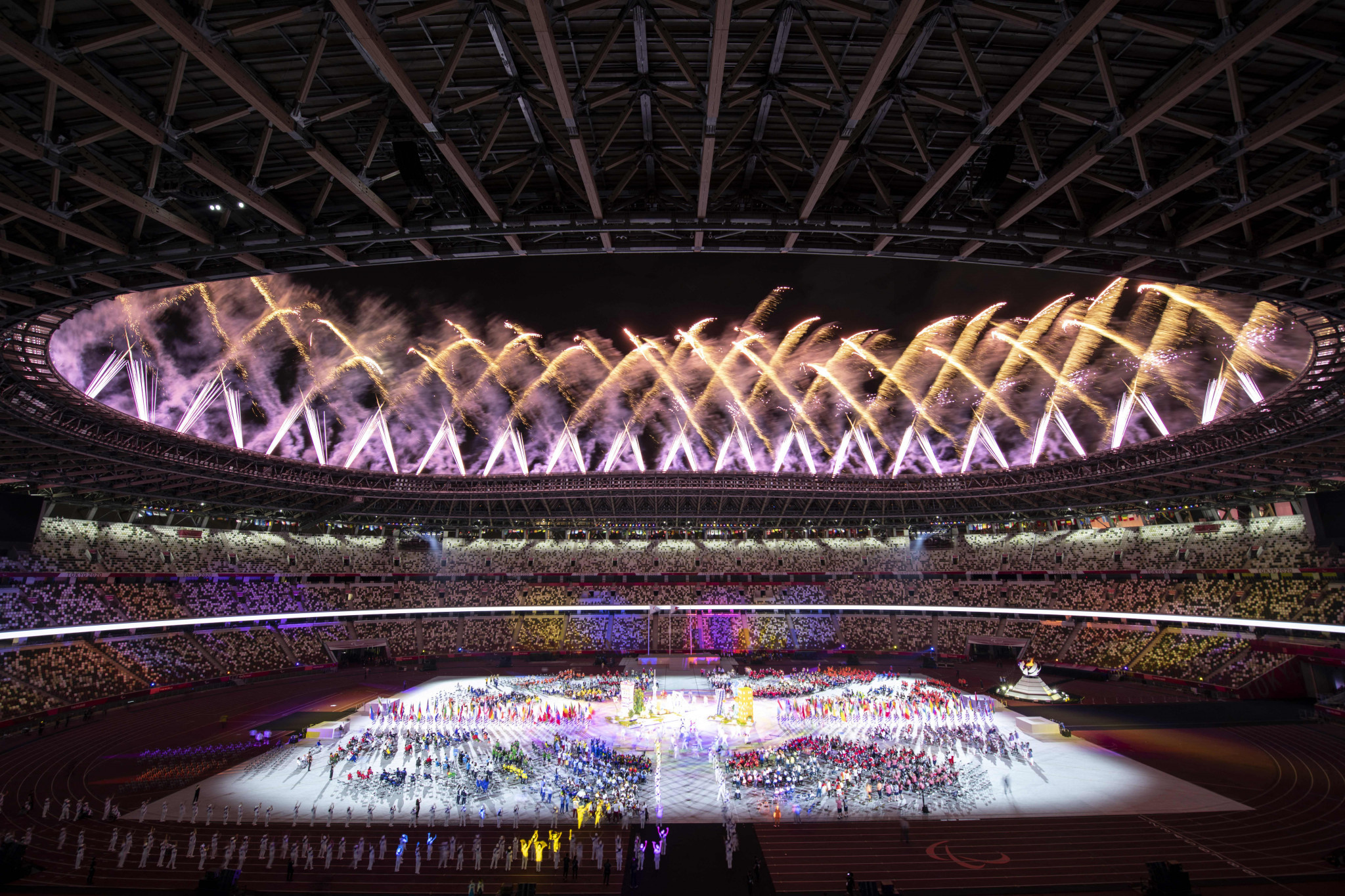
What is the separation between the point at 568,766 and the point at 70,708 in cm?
3221

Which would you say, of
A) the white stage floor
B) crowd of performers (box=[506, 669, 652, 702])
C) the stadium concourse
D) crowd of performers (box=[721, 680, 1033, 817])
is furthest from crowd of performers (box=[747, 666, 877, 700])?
the white stage floor

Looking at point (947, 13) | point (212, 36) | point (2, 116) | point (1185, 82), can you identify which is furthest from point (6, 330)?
point (1185, 82)

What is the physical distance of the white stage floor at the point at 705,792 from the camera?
22828 millimetres

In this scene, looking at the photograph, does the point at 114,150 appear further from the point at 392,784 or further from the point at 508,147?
the point at 392,784

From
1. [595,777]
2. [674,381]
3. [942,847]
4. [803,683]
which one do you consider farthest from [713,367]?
[942,847]

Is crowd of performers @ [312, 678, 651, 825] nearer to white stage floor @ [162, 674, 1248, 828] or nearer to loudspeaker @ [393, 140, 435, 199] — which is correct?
white stage floor @ [162, 674, 1248, 828]

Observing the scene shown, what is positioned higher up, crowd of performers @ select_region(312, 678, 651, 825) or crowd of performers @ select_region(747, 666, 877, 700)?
crowd of performers @ select_region(747, 666, 877, 700)

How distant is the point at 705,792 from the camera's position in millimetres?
25109

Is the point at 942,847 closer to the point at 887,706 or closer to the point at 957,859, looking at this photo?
the point at 957,859

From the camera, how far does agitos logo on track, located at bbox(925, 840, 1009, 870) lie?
62.0 ft

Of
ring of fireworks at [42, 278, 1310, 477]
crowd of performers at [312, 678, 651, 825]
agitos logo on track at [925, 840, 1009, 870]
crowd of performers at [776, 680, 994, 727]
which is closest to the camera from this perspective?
agitos logo on track at [925, 840, 1009, 870]

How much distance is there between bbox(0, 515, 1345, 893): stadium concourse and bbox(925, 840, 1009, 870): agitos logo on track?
101mm

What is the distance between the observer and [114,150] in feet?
36.9

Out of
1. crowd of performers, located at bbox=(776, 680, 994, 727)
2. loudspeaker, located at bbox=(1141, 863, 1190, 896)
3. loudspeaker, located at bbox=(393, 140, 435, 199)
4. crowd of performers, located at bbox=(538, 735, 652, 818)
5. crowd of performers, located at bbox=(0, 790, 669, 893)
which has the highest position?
loudspeaker, located at bbox=(393, 140, 435, 199)
